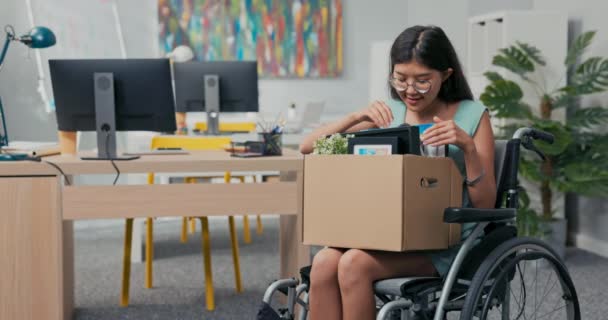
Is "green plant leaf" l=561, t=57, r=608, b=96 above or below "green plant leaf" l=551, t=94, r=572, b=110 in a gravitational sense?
above

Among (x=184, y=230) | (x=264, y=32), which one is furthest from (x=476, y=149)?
(x=264, y=32)

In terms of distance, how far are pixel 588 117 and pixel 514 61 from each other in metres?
0.49

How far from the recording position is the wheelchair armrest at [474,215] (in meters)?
1.89

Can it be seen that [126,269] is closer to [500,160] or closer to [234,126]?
[500,160]

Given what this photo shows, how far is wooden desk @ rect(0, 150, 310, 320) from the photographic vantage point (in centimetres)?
282

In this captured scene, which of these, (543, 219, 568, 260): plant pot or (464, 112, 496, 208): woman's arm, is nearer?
(464, 112, 496, 208): woman's arm

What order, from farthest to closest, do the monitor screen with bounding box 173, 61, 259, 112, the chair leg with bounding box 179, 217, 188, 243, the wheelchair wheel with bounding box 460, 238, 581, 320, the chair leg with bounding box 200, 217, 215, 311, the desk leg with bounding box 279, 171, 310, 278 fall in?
the chair leg with bounding box 179, 217, 188, 243
the monitor screen with bounding box 173, 61, 259, 112
the chair leg with bounding box 200, 217, 215, 311
the desk leg with bounding box 279, 171, 310, 278
the wheelchair wheel with bounding box 460, 238, 581, 320

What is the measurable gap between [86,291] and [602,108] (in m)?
2.78

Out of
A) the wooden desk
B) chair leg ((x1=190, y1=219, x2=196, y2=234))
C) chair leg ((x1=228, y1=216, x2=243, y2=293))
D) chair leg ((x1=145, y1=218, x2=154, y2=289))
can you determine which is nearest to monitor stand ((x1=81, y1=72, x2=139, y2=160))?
the wooden desk

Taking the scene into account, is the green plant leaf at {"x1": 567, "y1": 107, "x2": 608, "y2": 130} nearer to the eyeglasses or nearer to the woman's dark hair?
the woman's dark hair

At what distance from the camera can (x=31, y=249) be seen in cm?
285

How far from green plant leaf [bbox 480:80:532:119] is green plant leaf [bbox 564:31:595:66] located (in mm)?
363

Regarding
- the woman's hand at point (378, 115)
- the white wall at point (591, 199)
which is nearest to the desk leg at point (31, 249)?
the woman's hand at point (378, 115)

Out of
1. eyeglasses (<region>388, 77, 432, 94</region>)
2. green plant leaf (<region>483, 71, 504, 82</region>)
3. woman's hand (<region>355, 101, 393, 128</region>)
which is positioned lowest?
woman's hand (<region>355, 101, 393, 128</region>)
